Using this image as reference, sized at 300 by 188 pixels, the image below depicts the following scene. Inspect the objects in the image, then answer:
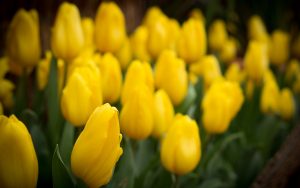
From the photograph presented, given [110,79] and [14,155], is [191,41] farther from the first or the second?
[14,155]

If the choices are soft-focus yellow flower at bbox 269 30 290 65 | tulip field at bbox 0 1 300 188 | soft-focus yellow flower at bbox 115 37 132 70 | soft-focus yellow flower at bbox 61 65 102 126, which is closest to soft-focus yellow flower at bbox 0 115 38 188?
tulip field at bbox 0 1 300 188

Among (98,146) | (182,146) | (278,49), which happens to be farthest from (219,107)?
(278,49)

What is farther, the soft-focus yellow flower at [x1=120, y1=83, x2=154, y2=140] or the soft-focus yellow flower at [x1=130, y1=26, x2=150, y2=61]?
the soft-focus yellow flower at [x1=130, y1=26, x2=150, y2=61]

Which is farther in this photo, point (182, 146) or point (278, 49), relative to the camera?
point (278, 49)

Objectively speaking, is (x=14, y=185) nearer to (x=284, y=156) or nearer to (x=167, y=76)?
(x=167, y=76)

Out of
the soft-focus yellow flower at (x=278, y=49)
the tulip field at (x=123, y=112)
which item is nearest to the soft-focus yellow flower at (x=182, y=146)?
the tulip field at (x=123, y=112)

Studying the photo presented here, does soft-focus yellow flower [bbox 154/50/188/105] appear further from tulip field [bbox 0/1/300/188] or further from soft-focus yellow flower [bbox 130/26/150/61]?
soft-focus yellow flower [bbox 130/26/150/61]

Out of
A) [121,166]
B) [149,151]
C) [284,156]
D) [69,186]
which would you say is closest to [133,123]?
[121,166]
